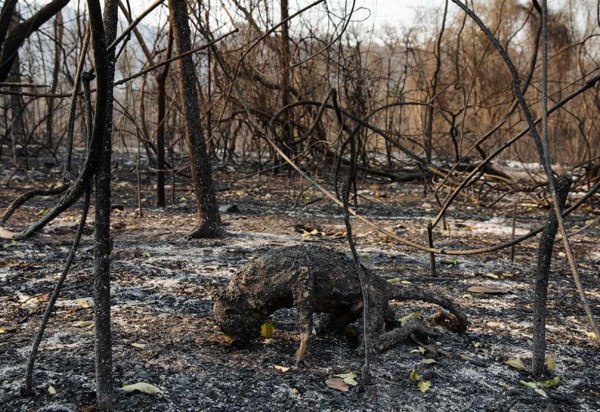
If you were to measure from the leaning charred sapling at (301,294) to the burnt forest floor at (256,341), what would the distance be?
99 millimetres

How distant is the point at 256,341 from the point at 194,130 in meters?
2.33

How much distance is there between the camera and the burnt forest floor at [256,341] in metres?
1.98

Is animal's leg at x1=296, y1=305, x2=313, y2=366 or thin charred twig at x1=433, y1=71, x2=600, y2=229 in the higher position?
thin charred twig at x1=433, y1=71, x2=600, y2=229

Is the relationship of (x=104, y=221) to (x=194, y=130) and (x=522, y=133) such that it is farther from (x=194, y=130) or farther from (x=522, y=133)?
(x=194, y=130)

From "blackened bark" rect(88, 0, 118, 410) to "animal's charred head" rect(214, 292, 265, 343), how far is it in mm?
555

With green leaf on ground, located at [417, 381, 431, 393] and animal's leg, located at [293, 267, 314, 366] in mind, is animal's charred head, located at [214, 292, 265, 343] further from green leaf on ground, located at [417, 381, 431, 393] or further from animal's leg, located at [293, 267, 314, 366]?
green leaf on ground, located at [417, 381, 431, 393]

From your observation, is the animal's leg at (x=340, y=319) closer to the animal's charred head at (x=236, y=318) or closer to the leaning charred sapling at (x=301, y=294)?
the leaning charred sapling at (x=301, y=294)

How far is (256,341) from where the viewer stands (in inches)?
93.4

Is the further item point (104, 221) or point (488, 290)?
point (488, 290)

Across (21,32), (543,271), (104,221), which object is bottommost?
(543,271)

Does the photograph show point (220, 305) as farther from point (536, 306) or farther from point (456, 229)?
point (456, 229)

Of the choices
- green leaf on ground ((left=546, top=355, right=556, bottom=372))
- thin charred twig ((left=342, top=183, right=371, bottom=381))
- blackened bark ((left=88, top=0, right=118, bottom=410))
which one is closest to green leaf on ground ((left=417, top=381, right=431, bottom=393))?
thin charred twig ((left=342, top=183, right=371, bottom=381))

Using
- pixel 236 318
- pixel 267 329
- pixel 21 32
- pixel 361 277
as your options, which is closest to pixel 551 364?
pixel 361 277

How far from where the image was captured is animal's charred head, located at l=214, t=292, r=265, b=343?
7.32 ft
